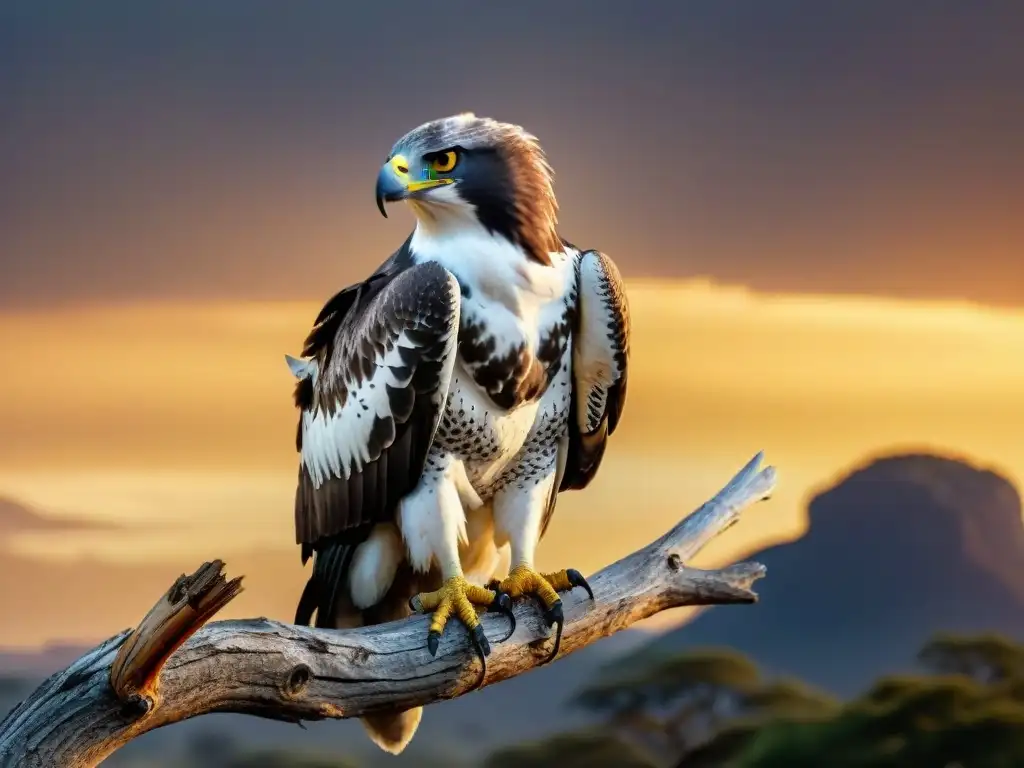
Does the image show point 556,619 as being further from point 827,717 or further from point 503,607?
point 827,717

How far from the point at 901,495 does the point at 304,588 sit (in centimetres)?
1127

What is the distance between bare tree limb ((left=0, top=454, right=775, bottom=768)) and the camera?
2975 mm

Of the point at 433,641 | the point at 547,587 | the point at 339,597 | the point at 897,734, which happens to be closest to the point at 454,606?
the point at 433,641

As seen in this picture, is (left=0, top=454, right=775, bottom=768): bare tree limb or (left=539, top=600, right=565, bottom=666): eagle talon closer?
(left=0, top=454, right=775, bottom=768): bare tree limb

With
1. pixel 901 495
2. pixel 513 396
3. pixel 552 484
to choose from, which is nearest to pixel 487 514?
pixel 552 484

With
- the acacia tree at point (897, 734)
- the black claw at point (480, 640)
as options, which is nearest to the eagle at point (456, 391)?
the black claw at point (480, 640)

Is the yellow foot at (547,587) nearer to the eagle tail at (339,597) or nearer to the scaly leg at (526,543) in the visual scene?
the scaly leg at (526,543)

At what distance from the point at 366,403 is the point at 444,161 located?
666mm

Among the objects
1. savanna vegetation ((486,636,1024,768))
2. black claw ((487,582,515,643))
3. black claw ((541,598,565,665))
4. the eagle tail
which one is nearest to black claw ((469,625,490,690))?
black claw ((487,582,515,643))

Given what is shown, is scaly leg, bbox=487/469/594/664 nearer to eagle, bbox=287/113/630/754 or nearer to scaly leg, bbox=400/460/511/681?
eagle, bbox=287/113/630/754

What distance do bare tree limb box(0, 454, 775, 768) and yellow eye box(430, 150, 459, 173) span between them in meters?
1.17

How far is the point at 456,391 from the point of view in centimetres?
367

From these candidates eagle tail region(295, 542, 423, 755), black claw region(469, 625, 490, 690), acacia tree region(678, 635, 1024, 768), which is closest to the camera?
black claw region(469, 625, 490, 690)

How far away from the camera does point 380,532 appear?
386 centimetres
